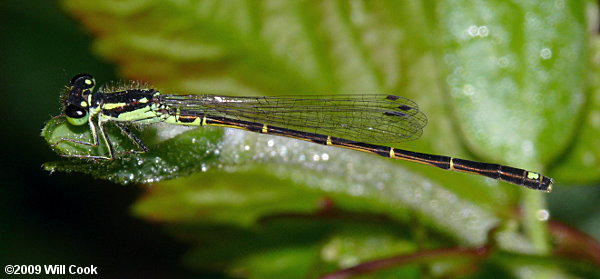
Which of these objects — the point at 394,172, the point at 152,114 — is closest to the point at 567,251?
the point at 394,172

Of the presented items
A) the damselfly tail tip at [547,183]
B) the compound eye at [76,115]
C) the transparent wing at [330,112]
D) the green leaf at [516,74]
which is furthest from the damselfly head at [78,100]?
the damselfly tail tip at [547,183]

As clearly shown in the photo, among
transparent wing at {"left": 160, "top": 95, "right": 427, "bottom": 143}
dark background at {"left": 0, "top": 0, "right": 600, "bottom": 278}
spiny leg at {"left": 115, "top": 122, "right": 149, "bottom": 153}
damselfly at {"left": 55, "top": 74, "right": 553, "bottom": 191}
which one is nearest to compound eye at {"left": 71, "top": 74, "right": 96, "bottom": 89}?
damselfly at {"left": 55, "top": 74, "right": 553, "bottom": 191}

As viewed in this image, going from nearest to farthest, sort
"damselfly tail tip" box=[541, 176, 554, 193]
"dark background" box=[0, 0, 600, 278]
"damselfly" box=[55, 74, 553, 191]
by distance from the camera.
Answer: "damselfly tail tip" box=[541, 176, 554, 193] < "damselfly" box=[55, 74, 553, 191] < "dark background" box=[0, 0, 600, 278]

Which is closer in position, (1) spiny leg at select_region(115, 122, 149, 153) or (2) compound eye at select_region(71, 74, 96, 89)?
(1) spiny leg at select_region(115, 122, 149, 153)

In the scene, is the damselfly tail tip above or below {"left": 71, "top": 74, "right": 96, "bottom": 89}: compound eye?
below

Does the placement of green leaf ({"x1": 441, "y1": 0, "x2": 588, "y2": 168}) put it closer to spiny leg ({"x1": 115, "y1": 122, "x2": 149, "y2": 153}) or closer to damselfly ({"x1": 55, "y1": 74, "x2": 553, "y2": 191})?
damselfly ({"x1": 55, "y1": 74, "x2": 553, "y2": 191})

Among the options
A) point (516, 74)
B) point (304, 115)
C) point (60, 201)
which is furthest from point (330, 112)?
point (60, 201)

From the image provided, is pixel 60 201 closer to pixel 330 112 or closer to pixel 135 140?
pixel 330 112

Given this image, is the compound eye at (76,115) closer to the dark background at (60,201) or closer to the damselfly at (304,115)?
the damselfly at (304,115)
